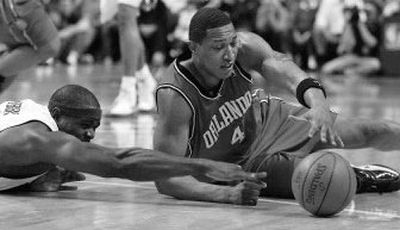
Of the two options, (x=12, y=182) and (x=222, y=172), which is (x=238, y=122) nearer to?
(x=222, y=172)

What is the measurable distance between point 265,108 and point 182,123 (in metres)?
0.83

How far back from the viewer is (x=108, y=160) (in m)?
4.00

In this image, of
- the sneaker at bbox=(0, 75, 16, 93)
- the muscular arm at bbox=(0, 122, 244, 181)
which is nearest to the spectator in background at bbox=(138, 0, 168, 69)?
the sneaker at bbox=(0, 75, 16, 93)

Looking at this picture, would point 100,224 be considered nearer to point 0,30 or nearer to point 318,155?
point 318,155

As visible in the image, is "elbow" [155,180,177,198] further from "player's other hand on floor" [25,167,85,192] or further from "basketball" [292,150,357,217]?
"basketball" [292,150,357,217]

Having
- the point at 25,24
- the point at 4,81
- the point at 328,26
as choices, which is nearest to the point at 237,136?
the point at 25,24

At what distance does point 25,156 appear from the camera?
416 centimetres

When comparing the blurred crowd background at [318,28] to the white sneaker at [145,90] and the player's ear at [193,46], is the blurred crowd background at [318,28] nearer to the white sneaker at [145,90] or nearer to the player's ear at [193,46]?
the white sneaker at [145,90]

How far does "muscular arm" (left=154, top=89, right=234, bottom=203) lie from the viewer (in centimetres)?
431

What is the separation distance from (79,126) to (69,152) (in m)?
0.33

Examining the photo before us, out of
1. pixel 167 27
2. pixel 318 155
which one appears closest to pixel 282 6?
pixel 167 27

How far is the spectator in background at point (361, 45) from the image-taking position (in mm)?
15734

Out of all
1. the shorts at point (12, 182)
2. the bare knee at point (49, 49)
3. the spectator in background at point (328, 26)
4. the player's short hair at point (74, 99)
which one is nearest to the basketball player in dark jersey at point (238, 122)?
the player's short hair at point (74, 99)

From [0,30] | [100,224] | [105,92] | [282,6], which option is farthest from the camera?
[282,6]
